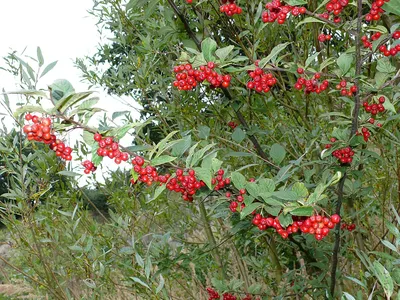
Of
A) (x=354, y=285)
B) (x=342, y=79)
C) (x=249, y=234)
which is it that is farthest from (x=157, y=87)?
(x=354, y=285)

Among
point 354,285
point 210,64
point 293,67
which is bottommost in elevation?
point 354,285

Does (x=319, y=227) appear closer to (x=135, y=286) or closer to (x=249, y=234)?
(x=249, y=234)

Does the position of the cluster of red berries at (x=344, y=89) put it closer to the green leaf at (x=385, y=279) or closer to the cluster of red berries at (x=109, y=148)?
the green leaf at (x=385, y=279)

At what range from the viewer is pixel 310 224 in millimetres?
1411

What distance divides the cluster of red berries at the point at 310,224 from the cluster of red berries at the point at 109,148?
1.71 feet

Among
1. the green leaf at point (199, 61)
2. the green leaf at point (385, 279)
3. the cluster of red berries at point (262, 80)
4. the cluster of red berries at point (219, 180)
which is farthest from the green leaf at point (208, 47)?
the green leaf at point (385, 279)

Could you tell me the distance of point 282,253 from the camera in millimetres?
2986

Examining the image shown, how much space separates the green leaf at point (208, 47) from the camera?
60.9 inches

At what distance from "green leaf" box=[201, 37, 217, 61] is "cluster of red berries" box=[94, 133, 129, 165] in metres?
0.48

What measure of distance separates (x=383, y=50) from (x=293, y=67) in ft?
1.04

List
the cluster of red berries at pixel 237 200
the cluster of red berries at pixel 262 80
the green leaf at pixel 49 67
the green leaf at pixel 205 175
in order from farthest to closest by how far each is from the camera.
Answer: the cluster of red berries at pixel 262 80 → the cluster of red berries at pixel 237 200 → the green leaf at pixel 205 175 → the green leaf at pixel 49 67

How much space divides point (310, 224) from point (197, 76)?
65 cm

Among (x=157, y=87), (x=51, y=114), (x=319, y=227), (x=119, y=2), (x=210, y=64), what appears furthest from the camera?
(x=119, y=2)

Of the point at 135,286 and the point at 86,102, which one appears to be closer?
the point at 86,102
